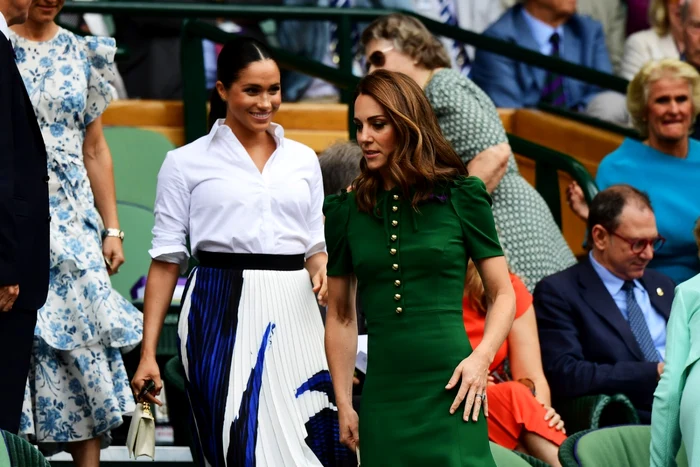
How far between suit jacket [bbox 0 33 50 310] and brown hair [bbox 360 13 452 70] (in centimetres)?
209

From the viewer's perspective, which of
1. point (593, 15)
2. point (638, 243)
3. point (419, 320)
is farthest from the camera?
point (593, 15)

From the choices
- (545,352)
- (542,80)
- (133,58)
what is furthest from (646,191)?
(133,58)

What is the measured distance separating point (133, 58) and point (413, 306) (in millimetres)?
4851

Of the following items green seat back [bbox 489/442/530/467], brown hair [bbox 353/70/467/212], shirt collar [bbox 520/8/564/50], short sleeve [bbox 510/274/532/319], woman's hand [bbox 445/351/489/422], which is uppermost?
shirt collar [bbox 520/8/564/50]

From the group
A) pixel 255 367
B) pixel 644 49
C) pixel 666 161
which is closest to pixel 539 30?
pixel 644 49

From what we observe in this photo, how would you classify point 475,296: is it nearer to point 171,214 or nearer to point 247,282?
point 247,282

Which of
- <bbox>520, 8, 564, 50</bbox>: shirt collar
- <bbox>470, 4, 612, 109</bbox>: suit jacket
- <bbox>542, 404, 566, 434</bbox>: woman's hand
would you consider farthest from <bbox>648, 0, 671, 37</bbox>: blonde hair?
<bbox>542, 404, 566, 434</bbox>: woman's hand

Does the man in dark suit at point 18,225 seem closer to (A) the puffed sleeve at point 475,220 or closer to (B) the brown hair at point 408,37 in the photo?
(A) the puffed sleeve at point 475,220

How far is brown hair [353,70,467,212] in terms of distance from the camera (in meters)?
4.16

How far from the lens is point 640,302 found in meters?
6.54

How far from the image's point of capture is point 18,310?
4.86m

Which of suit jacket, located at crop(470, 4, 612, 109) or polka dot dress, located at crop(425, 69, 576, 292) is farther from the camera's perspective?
suit jacket, located at crop(470, 4, 612, 109)

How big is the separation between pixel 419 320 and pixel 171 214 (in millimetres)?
1250

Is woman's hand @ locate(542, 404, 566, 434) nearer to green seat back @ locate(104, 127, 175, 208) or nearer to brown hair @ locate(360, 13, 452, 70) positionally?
brown hair @ locate(360, 13, 452, 70)
